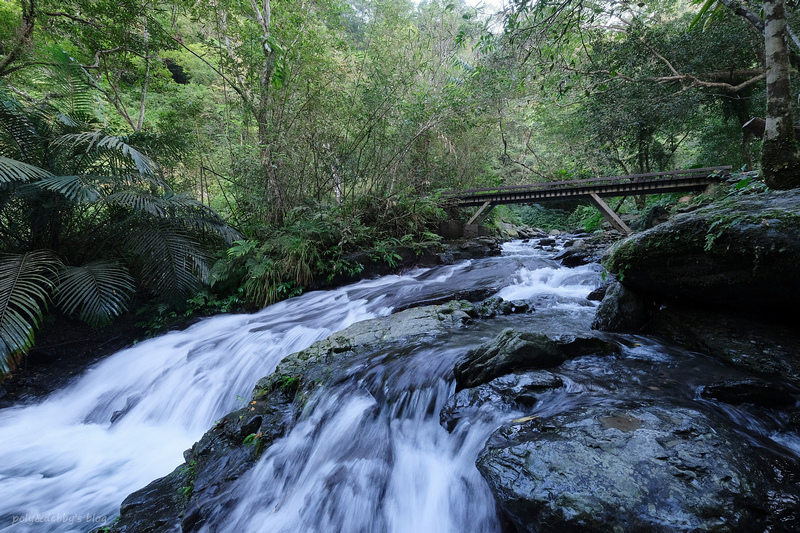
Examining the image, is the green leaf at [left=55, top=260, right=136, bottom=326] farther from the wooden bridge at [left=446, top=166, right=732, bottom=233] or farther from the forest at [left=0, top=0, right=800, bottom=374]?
the wooden bridge at [left=446, top=166, right=732, bottom=233]

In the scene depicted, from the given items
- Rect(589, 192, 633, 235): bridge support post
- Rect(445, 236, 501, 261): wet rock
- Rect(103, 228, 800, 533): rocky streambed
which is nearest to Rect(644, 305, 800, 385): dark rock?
Rect(103, 228, 800, 533): rocky streambed

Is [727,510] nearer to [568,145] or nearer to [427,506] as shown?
[427,506]

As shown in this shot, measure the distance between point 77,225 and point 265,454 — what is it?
649 centimetres

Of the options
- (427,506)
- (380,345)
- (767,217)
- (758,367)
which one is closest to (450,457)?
(427,506)

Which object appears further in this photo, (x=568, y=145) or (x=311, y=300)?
(x=568, y=145)

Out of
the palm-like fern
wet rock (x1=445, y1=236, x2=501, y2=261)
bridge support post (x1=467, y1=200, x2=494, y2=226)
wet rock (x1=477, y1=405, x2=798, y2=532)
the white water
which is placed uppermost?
the palm-like fern

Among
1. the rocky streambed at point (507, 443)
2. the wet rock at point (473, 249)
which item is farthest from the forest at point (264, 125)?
the rocky streambed at point (507, 443)

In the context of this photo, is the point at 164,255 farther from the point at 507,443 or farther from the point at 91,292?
the point at 507,443

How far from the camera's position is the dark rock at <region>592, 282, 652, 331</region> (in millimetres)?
3832

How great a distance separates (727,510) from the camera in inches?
57.9

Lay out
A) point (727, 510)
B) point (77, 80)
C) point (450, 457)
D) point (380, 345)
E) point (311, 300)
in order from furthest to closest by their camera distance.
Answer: point (311, 300)
point (77, 80)
point (380, 345)
point (450, 457)
point (727, 510)

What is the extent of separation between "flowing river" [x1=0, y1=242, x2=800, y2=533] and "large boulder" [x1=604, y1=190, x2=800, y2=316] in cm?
68

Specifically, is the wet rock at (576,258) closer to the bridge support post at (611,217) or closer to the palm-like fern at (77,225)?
the bridge support post at (611,217)

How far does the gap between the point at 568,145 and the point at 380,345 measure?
61.1 feet
